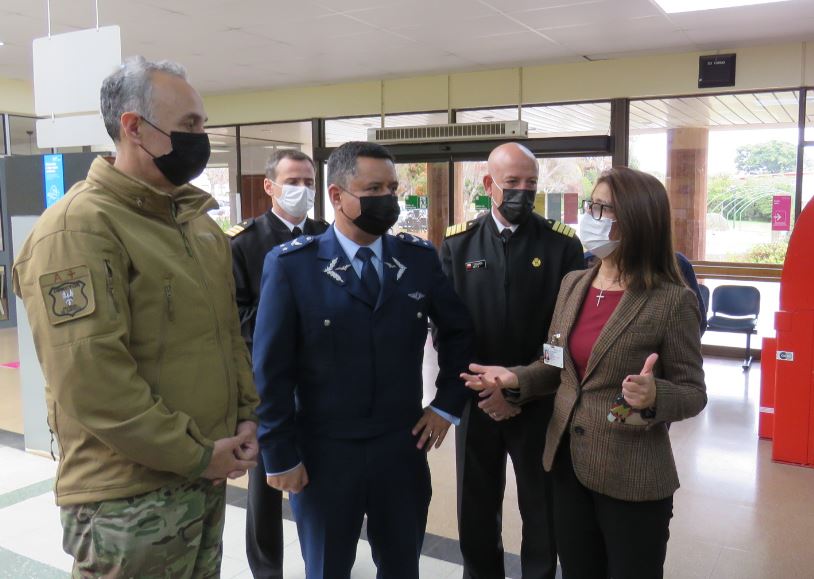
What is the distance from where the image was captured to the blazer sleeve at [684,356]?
1793mm

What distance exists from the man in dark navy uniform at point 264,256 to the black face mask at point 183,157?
104cm

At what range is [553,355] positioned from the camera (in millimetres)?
2004

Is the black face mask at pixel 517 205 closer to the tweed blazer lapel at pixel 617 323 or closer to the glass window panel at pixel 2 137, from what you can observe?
the tweed blazer lapel at pixel 617 323

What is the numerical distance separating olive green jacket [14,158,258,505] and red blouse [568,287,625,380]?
97 centimetres

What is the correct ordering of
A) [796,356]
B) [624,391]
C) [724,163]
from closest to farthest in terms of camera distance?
1. [624,391]
2. [796,356]
3. [724,163]

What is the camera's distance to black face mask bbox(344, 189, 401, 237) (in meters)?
2.02

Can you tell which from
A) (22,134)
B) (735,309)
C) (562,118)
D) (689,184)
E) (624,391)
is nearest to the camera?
(624,391)

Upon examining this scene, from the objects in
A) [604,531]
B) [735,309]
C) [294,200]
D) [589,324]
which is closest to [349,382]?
[589,324]

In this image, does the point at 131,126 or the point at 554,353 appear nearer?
the point at 131,126

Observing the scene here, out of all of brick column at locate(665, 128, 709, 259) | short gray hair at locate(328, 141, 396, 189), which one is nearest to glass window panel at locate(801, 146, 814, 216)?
brick column at locate(665, 128, 709, 259)

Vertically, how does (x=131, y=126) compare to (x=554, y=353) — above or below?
above

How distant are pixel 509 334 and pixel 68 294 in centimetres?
157

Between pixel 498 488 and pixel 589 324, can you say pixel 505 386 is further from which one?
pixel 498 488

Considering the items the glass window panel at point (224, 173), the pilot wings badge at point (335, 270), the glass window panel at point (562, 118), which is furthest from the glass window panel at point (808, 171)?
the glass window panel at point (224, 173)
